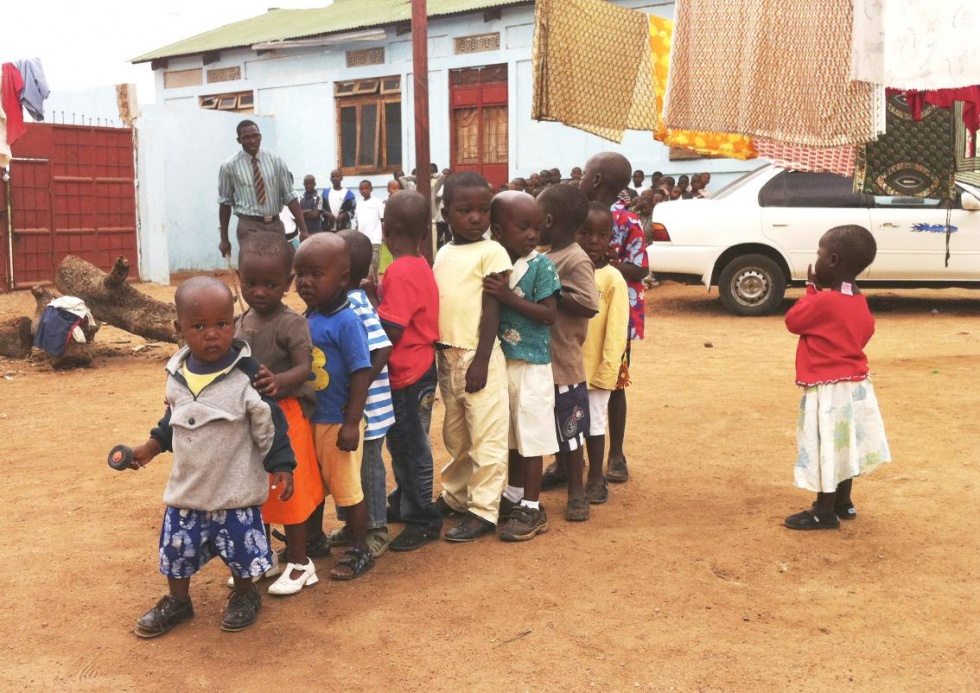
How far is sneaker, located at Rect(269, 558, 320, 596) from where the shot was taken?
3.27 metres

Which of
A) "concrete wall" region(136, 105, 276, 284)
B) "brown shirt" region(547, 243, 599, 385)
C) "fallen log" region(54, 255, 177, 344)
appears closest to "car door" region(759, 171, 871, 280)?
"fallen log" region(54, 255, 177, 344)

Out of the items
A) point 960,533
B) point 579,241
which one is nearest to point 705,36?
point 579,241

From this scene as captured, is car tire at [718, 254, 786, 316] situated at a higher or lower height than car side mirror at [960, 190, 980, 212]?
lower

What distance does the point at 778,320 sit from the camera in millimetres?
10172

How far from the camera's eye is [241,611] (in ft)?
9.96

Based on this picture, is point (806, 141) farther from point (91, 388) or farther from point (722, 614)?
point (91, 388)

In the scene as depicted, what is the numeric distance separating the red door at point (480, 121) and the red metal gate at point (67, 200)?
5503 millimetres

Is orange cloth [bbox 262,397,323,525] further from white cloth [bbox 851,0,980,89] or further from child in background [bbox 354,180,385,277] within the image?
child in background [bbox 354,180,385,277]

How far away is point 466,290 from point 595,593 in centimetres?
121

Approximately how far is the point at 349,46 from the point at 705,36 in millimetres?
15029

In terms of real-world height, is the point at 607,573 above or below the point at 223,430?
below

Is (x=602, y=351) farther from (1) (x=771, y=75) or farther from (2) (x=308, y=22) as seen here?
(2) (x=308, y=22)

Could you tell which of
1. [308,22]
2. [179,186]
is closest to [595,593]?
[179,186]

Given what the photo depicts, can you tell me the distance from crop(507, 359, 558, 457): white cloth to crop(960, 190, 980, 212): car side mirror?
7322 millimetres
